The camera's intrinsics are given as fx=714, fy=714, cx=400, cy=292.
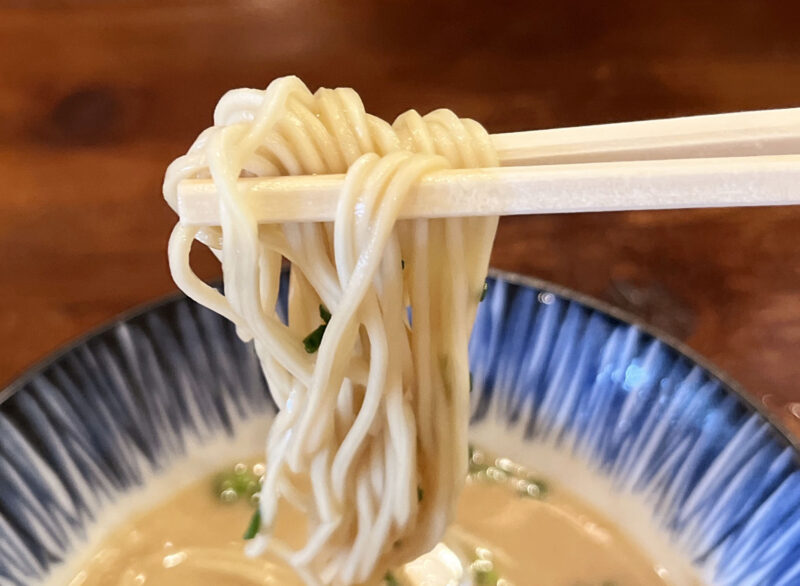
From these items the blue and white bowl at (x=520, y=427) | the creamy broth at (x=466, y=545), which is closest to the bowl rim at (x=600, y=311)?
the blue and white bowl at (x=520, y=427)

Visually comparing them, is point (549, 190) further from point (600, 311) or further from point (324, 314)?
point (600, 311)

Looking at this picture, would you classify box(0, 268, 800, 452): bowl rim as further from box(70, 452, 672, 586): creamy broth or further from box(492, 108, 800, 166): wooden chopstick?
box(492, 108, 800, 166): wooden chopstick

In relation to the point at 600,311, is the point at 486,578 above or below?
below

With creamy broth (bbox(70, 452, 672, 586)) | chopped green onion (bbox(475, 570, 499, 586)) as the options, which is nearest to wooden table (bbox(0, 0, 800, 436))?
creamy broth (bbox(70, 452, 672, 586))

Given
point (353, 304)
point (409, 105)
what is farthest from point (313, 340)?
point (409, 105)

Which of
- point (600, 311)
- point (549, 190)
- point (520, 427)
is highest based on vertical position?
point (549, 190)

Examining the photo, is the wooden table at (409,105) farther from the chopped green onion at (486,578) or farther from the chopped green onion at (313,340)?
the chopped green onion at (313,340)
